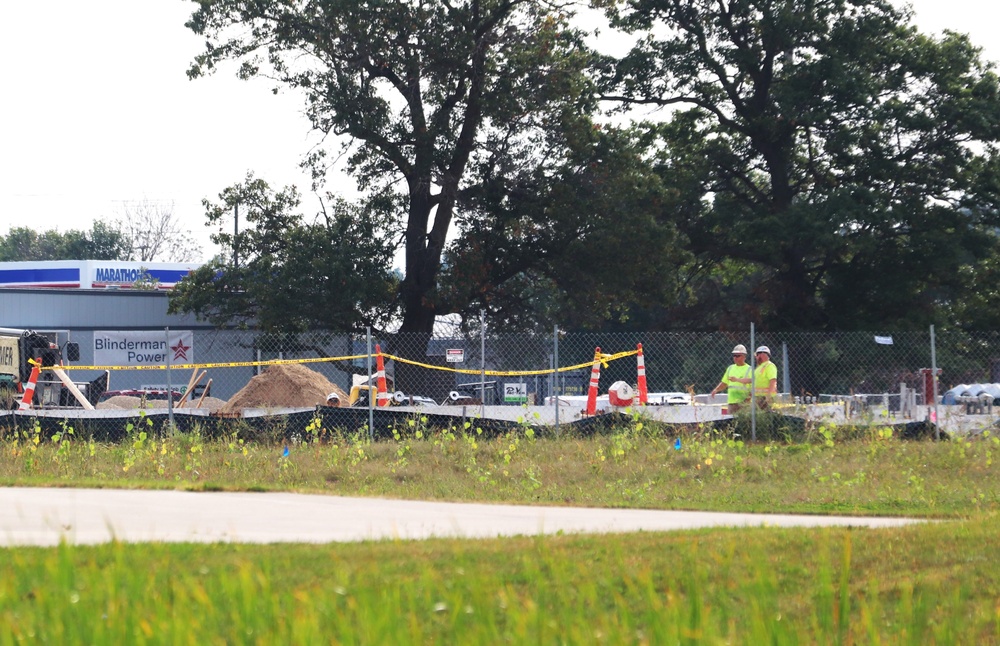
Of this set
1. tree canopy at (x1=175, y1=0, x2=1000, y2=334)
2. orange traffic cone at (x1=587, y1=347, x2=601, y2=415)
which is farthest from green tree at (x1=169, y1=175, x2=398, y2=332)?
orange traffic cone at (x1=587, y1=347, x2=601, y2=415)

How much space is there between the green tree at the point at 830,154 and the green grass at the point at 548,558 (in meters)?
21.4

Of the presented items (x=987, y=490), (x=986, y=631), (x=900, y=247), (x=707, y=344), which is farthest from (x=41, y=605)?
(x=900, y=247)

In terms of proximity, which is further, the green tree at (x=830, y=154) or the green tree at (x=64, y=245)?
the green tree at (x=64, y=245)

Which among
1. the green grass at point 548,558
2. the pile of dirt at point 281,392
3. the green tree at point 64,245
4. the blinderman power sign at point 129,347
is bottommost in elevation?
the green grass at point 548,558

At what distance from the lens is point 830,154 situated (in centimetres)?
3997

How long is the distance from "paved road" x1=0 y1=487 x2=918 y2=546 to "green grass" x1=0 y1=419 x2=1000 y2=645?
75cm

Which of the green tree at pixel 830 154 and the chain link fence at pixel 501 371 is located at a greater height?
the green tree at pixel 830 154

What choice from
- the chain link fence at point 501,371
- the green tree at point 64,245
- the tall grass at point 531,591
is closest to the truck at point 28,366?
the chain link fence at point 501,371

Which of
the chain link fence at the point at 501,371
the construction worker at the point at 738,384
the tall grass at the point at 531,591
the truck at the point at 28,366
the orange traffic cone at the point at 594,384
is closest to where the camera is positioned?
the tall grass at the point at 531,591

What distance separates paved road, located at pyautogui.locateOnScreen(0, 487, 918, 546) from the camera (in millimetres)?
9211

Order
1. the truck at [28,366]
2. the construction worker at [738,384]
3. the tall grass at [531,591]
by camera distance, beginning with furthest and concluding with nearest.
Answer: the truck at [28,366], the construction worker at [738,384], the tall grass at [531,591]

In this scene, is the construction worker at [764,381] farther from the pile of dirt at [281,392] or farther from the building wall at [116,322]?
the building wall at [116,322]

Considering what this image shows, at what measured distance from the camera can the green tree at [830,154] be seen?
124 ft

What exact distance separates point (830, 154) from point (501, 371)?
18.3 metres
